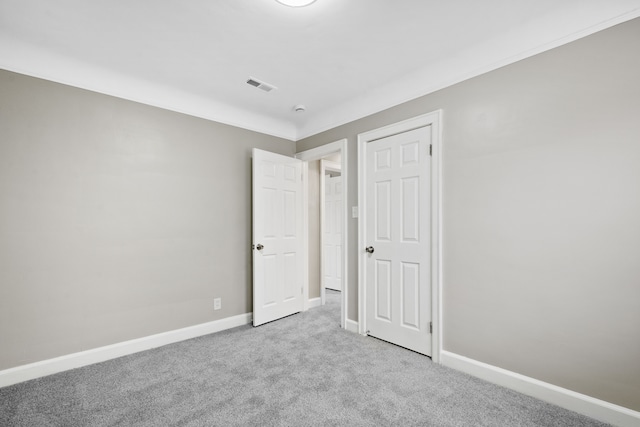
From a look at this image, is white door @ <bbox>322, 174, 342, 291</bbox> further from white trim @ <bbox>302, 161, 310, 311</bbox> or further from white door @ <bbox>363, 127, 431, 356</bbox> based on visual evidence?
white door @ <bbox>363, 127, 431, 356</bbox>

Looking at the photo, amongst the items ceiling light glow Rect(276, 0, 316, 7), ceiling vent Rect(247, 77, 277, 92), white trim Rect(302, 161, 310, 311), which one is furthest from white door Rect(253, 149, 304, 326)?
ceiling light glow Rect(276, 0, 316, 7)

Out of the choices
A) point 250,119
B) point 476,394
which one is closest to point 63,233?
point 250,119

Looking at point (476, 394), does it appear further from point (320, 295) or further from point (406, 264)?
point (320, 295)

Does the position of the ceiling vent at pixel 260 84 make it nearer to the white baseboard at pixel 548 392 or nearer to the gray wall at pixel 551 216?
the gray wall at pixel 551 216

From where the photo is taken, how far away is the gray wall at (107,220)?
7.05ft

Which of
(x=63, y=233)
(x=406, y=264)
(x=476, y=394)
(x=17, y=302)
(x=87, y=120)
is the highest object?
(x=87, y=120)

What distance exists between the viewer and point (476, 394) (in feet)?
6.35

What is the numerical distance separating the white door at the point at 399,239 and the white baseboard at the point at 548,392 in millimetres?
320

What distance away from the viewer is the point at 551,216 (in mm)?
1863

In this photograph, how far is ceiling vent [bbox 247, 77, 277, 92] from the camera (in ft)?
8.90

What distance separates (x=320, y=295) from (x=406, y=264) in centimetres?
190

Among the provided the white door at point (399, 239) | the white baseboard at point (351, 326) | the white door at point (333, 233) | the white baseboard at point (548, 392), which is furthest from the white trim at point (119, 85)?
the white baseboard at point (548, 392)

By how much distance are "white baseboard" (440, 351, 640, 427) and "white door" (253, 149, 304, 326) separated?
1956mm

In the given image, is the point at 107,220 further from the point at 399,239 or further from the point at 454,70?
the point at 454,70
